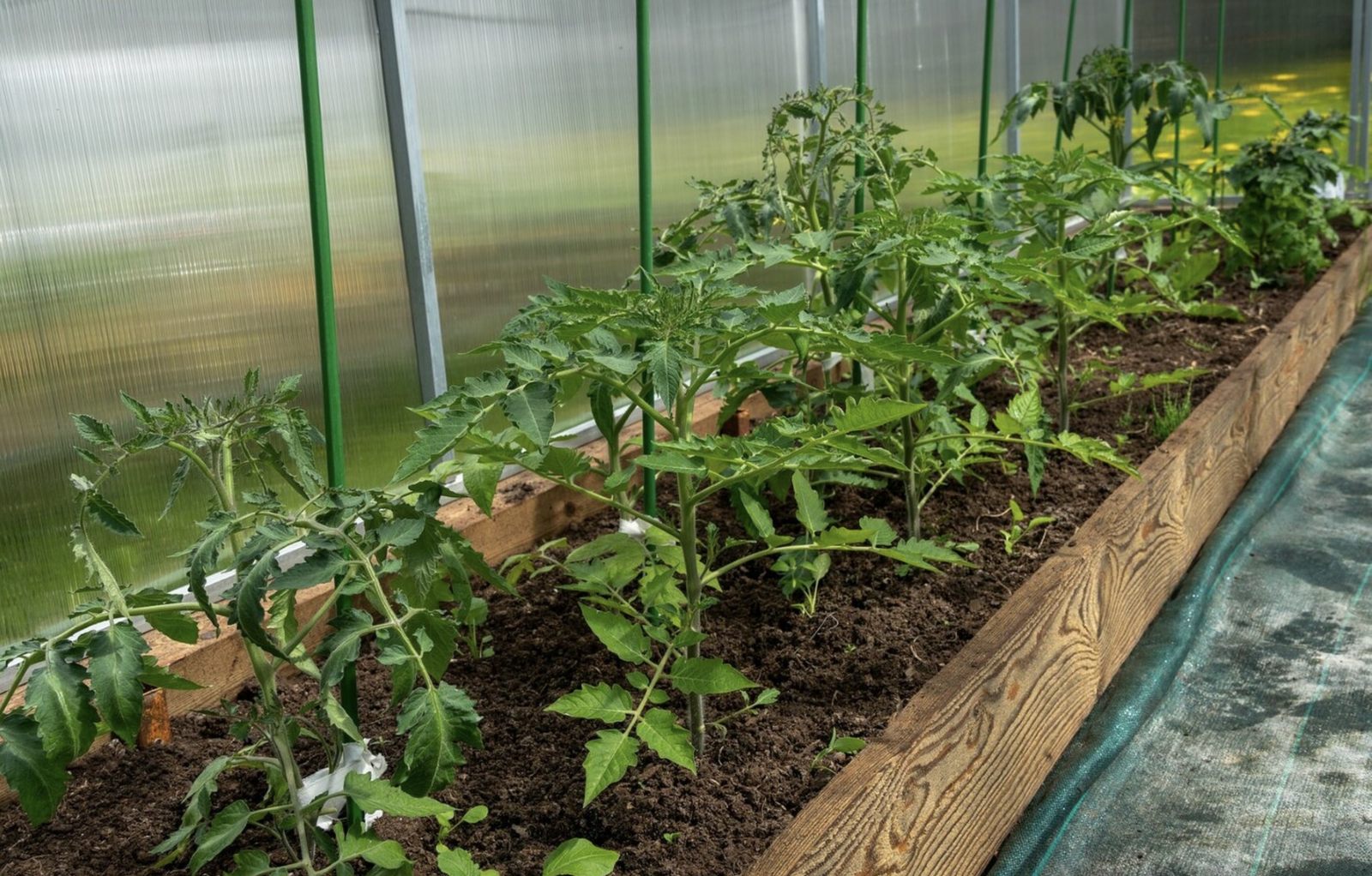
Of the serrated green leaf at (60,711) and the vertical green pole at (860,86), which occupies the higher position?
the vertical green pole at (860,86)

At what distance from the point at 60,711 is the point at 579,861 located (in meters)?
0.54

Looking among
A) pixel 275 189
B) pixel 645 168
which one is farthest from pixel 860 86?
pixel 275 189

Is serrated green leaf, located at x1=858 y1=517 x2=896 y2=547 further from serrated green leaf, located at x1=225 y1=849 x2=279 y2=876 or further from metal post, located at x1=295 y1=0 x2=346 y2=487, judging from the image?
serrated green leaf, located at x1=225 y1=849 x2=279 y2=876

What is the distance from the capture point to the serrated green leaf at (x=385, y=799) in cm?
112

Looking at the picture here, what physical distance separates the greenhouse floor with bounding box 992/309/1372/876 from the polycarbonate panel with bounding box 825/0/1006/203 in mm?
1719

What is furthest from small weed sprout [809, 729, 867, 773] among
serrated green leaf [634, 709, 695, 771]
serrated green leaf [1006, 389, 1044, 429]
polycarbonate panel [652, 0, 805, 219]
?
polycarbonate panel [652, 0, 805, 219]

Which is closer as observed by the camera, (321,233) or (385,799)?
(385,799)

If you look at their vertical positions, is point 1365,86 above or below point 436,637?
above

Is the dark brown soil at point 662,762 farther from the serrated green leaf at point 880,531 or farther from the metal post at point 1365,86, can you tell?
the metal post at point 1365,86

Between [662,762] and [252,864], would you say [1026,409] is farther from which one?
[252,864]

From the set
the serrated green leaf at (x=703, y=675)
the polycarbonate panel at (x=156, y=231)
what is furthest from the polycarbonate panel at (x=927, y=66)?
the serrated green leaf at (x=703, y=675)

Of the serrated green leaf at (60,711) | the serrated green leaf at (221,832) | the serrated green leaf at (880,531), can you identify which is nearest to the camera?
the serrated green leaf at (60,711)

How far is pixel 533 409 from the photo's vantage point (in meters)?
1.27

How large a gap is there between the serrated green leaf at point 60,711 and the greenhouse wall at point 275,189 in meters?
0.86
